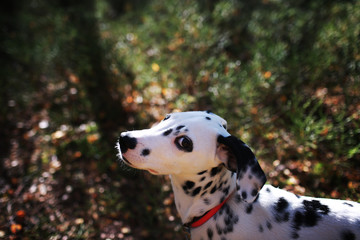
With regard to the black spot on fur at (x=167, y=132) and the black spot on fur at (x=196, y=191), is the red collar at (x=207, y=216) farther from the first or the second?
the black spot on fur at (x=167, y=132)

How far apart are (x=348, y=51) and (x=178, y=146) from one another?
3.58 meters

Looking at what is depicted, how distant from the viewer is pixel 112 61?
4.77 meters

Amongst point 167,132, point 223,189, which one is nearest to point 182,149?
point 167,132

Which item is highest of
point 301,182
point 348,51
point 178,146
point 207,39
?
point 348,51

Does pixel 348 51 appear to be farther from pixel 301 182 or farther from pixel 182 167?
pixel 182 167

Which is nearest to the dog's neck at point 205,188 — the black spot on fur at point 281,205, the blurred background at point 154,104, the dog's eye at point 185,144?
the dog's eye at point 185,144

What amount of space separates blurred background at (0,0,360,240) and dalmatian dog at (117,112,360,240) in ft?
3.70

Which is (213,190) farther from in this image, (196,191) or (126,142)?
(126,142)

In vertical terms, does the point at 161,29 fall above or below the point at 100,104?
above

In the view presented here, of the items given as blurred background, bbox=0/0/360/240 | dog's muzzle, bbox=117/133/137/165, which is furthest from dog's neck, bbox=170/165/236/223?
blurred background, bbox=0/0/360/240

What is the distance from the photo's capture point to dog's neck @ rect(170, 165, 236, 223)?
6.71 ft

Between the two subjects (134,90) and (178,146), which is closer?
(178,146)

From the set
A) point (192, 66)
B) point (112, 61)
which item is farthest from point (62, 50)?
point (192, 66)

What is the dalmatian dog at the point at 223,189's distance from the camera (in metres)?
1.80
